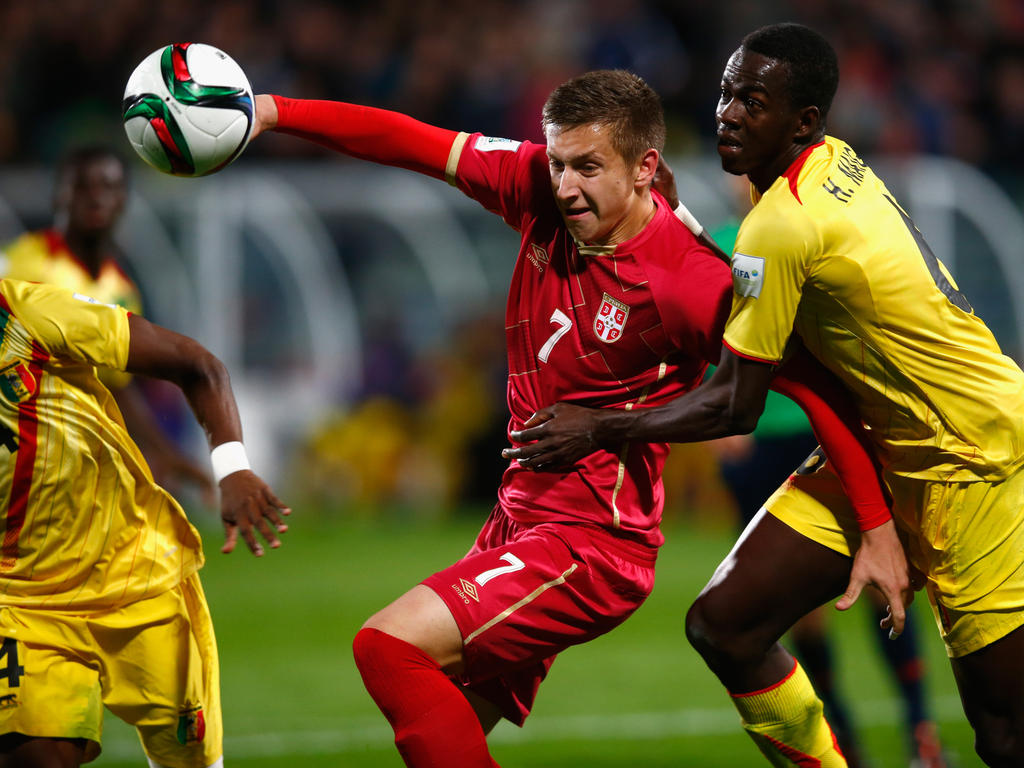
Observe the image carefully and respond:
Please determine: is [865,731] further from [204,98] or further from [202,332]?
[202,332]

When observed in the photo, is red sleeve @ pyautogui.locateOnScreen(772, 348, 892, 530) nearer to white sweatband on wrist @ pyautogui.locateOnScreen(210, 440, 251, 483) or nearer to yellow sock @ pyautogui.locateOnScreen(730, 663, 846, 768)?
yellow sock @ pyautogui.locateOnScreen(730, 663, 846, 768)

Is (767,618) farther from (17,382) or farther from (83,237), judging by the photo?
(83,237)

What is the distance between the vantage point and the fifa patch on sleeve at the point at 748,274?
3666 mm

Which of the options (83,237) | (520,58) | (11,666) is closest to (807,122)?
(11,666)

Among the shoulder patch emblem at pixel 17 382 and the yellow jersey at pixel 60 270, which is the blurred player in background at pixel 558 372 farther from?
the yellow jersey at pixel 60 270

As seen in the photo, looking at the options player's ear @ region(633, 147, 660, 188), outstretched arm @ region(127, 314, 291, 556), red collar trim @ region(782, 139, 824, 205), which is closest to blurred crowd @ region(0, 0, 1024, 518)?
player's ear @ region(633, 147, 660, 188)

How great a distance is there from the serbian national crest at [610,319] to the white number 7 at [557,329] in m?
0.10

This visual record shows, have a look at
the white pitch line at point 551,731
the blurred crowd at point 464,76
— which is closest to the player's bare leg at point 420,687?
the white pitch line at point 551,731

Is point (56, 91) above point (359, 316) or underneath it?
above

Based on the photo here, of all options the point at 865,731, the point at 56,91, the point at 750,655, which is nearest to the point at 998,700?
the point at 750,655

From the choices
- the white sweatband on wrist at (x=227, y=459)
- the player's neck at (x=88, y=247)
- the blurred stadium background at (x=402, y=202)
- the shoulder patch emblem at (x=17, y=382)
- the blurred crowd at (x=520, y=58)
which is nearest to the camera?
the white sweatband on wrist at (x=227, y=459)

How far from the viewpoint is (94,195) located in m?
6.52

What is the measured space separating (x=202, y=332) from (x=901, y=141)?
24.1 ft

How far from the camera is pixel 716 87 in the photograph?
48.6 ft
